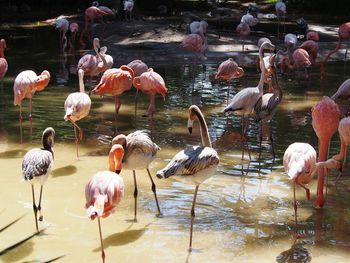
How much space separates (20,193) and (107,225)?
1167 mm

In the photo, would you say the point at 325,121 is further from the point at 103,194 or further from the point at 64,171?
the point at 64,171

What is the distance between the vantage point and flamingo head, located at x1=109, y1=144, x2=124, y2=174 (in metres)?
4.50

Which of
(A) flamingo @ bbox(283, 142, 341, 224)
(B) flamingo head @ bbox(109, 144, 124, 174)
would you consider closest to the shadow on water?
(B) flamingo head @ bbox(109, 144, 124, 174)

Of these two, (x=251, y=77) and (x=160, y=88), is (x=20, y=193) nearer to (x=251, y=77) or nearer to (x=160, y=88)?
(x=160, y=88)

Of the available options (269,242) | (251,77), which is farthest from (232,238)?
(251,77)

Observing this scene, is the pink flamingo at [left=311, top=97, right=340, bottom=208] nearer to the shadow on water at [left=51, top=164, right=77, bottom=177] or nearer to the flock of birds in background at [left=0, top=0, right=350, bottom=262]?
the flock of birds in background at [left=0, top=0, right=350, bottom=262]

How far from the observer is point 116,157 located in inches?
179

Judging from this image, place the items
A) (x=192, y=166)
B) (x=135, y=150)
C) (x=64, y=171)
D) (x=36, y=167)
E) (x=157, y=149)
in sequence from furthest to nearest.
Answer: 1. (x=64, y=171)
2. (x=157, y=149)
3. (x=135, y=150)
4. (x=36, y=167)
5. (x=192, y=166)

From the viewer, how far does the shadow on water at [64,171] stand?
650cm

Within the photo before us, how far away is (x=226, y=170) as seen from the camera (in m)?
6.66

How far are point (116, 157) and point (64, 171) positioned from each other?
86.7 inches

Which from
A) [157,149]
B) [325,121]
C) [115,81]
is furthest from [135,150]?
[115,81]

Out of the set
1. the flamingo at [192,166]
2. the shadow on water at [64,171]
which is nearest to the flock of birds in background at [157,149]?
the flamingo at [192,166]

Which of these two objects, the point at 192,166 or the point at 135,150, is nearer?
the point at 192,166
